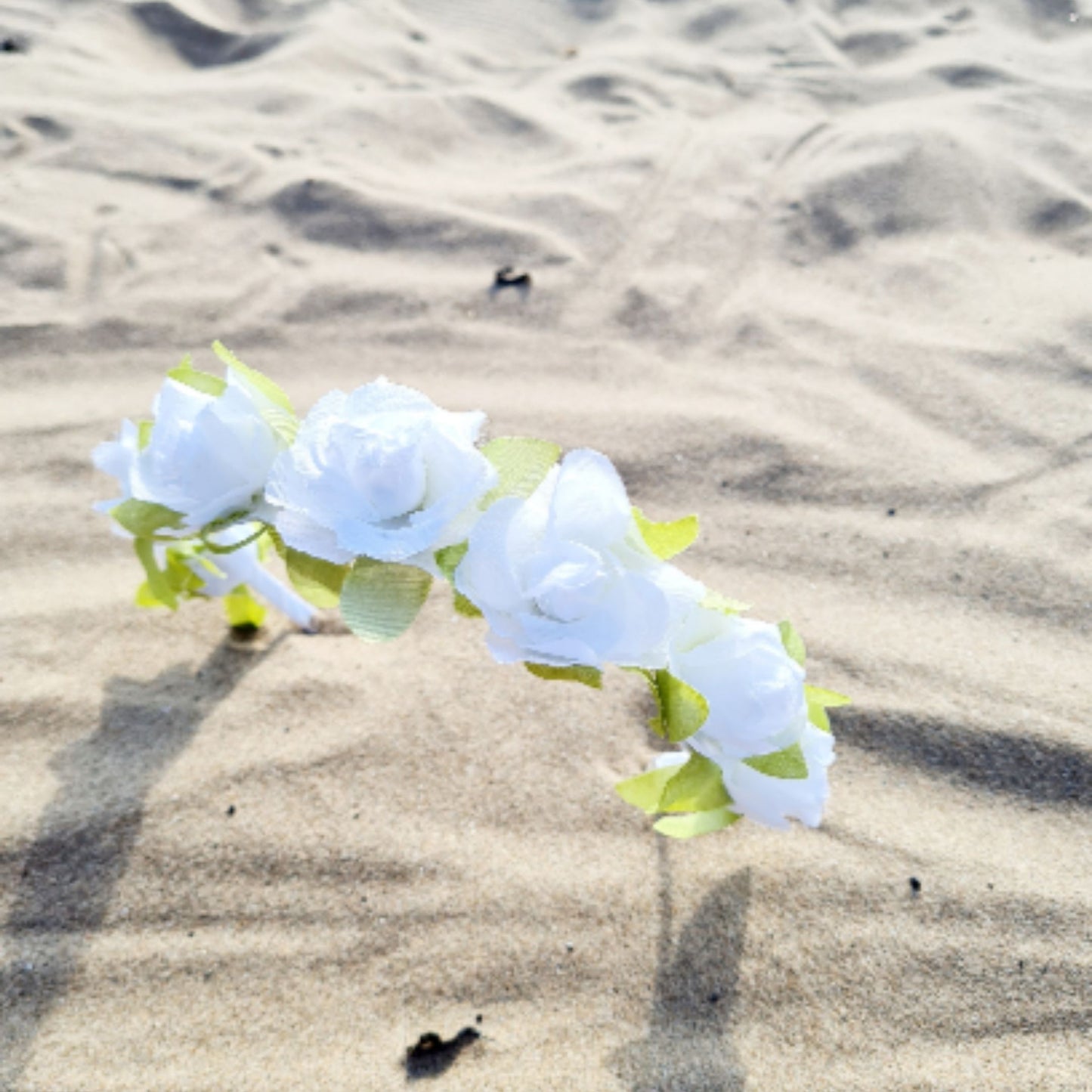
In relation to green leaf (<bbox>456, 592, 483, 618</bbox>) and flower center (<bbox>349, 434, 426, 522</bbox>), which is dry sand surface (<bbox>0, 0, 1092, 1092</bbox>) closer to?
green leaf (<bbox>456, 592, 483, 618</bbox>)

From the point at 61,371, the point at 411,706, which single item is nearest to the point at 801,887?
the point at 411,706

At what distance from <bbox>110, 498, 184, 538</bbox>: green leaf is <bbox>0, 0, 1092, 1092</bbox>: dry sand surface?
23.5 inches

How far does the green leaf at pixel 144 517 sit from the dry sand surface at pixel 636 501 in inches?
23.5

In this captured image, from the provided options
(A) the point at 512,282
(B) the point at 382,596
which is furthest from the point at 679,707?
(A) the point at 512,282

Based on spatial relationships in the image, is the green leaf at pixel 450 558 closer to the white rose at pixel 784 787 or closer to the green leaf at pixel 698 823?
the white rose at pixel 784 787

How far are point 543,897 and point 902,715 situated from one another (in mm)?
671

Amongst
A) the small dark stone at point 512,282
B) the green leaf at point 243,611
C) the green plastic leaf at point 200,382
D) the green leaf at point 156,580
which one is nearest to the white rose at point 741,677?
the green plastic leaf at point 200,382

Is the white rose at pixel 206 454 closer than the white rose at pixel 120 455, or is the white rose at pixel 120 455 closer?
the white rose at pixel 206 454

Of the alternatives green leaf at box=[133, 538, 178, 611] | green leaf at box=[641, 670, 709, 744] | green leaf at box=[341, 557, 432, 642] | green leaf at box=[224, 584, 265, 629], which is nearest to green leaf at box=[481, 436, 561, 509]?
green leaf at box=[341, 557, 432, 642]

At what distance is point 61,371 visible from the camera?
2.12 meters

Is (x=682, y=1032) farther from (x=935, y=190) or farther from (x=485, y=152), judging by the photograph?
(x=485, y=152)

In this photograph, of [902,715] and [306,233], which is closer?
[902,715]

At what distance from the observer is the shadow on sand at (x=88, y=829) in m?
1.17

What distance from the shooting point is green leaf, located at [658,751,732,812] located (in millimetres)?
900
